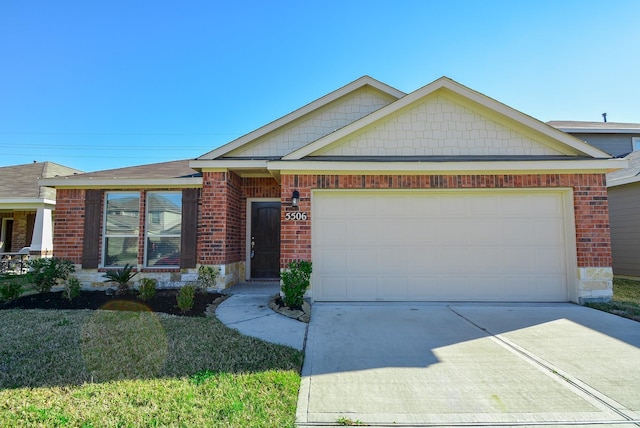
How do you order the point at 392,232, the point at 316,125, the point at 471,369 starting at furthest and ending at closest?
the point at 316,125 < the point at 392,232 < the point at 471,369

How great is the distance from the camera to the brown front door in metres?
9.64

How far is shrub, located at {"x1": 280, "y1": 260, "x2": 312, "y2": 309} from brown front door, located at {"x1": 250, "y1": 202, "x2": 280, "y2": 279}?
10.5 feet

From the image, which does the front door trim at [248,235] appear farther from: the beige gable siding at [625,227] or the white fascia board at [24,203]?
the beige gable siding at [625,227]

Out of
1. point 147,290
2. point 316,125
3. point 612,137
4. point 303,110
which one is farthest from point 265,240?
point 612,137

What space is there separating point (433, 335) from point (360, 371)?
5.72 ft

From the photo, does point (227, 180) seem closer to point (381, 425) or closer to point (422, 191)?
point (422, 191)

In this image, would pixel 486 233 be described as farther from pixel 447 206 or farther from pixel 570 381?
pixel 570 381

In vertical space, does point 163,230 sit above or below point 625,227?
below

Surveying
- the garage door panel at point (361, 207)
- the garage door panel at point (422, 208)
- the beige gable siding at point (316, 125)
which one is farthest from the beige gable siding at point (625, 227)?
the garage door panel at point (361, 207)

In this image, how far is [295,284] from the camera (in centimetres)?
629

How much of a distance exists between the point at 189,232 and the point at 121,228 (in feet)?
6.49

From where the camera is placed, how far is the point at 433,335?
16.4 feet

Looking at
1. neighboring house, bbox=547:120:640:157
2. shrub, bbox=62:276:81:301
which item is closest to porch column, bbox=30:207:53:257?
shrub, bbox=62:276:81:301

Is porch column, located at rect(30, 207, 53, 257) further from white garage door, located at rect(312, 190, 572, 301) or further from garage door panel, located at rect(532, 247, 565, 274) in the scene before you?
garage door panel, located at rect(532, 247, 565, 274)
